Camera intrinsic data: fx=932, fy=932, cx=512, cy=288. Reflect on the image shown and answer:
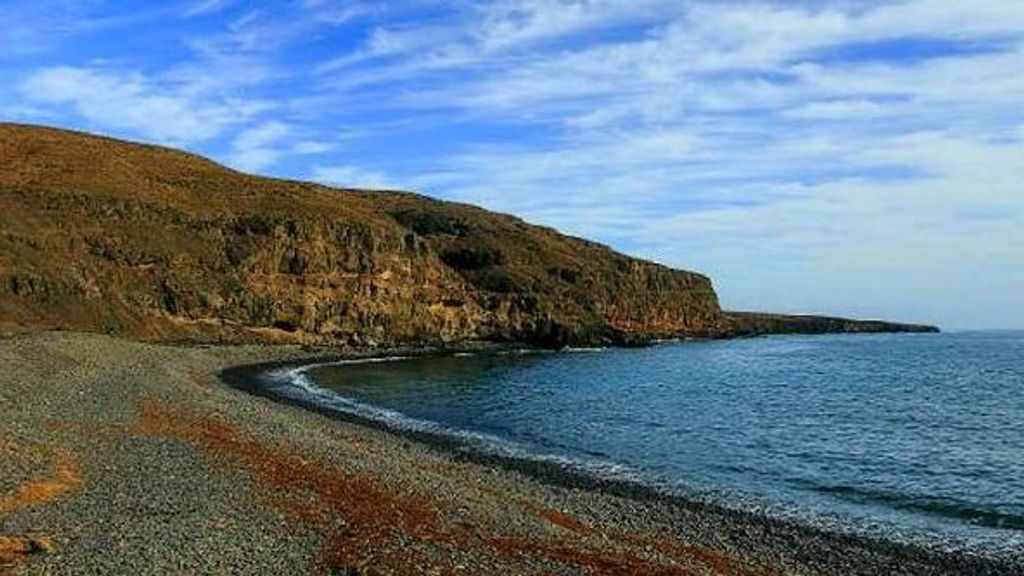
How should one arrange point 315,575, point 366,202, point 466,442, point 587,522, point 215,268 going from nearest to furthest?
point 315,575, point 587,522, point 466,442, point 215,268, point 366,202

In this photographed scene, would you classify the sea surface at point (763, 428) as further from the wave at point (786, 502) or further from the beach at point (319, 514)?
the beach at point (319, 514)

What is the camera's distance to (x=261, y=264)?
10181cm

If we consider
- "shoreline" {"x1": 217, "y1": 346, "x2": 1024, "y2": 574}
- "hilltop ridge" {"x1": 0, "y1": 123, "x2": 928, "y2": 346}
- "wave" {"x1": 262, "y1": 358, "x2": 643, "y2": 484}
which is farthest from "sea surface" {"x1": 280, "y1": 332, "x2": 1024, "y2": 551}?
"hilltop ridge" {"x1": 0, "y1": 123, "x2": 928, "y2": 346}

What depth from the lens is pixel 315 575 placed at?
1477 cm

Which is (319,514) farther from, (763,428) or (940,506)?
(763,428)

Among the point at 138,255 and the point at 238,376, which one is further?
the point at 138,255

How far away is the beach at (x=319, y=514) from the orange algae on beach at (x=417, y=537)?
0.21 ft

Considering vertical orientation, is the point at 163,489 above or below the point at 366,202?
below

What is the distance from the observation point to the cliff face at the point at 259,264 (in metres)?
83.1

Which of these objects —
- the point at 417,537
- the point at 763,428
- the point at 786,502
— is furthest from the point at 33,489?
the point at 763,428

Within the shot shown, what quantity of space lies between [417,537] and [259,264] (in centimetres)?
8761

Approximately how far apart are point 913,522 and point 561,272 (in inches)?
4743

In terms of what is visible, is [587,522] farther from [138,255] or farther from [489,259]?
[489,259]

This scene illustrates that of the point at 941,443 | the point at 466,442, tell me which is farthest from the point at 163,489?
the point at 941,443
